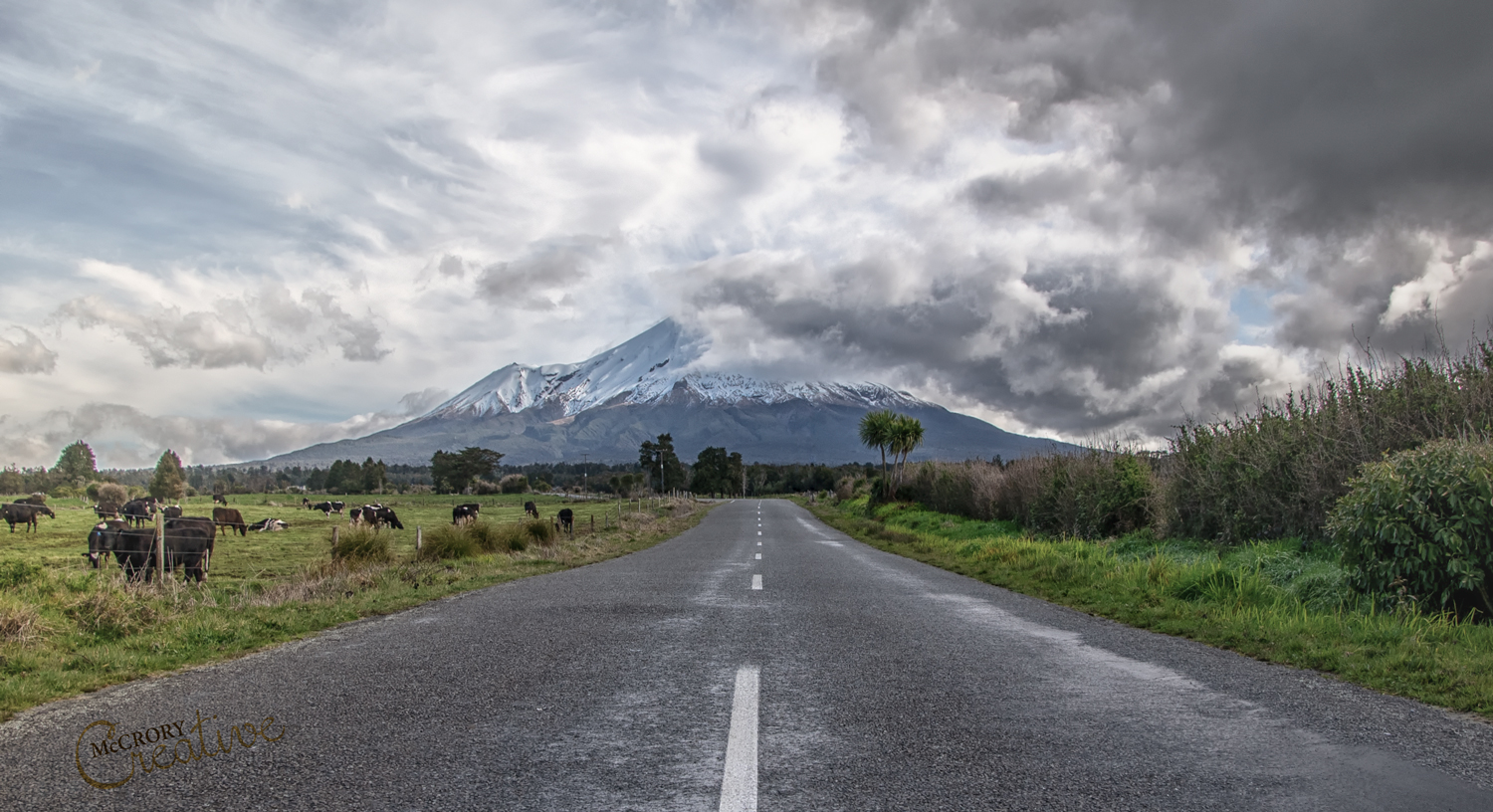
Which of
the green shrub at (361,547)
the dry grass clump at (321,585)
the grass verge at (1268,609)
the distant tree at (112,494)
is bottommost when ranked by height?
the grass verge at (1268,609)

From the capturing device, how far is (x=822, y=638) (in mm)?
9016

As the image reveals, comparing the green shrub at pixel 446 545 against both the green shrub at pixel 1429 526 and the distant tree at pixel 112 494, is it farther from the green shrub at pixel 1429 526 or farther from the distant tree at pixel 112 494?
the distant tree at pixel 112 494

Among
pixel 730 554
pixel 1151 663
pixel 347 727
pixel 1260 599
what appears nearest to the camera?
pixel 347 727

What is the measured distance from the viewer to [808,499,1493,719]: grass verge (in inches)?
285

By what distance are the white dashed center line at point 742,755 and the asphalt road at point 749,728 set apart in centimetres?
2

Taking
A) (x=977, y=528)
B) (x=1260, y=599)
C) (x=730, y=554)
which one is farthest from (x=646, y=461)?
(x=1260, y=599)

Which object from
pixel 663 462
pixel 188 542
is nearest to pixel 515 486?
pixel 663 462

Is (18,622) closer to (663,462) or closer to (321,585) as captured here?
(321,585)

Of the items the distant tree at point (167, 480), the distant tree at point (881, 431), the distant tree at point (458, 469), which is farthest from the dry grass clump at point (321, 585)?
the distant tree at point (458, 469)

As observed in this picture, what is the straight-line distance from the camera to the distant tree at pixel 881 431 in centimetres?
5841

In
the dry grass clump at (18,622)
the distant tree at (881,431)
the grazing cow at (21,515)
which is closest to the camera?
the dry grass clump at (18,622)

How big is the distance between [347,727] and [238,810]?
1.48 m

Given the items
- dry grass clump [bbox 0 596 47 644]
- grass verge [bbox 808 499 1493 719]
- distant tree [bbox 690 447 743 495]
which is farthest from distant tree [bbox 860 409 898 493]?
distant tree [bbox 690 447 743 495]

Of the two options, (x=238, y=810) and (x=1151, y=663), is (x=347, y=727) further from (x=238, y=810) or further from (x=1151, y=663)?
(x=1151, y=663)
